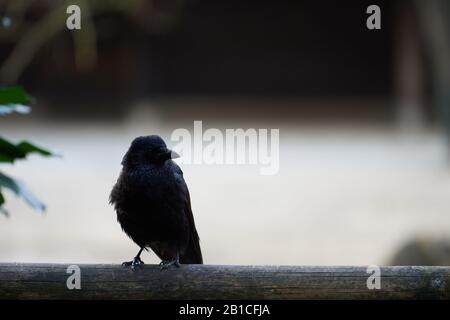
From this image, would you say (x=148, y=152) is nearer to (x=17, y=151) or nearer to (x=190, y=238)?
(x=190, y=238)

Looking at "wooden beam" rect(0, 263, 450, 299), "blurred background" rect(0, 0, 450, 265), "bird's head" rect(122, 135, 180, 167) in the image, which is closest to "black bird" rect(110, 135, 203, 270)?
"bird's head" rect(122, 135, 180, 167)

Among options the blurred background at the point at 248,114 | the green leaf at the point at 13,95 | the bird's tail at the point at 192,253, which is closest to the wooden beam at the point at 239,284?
the green leaf at the point at 13,95

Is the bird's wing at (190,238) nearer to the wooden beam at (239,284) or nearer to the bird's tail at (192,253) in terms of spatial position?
the bird's tail at (192,253)

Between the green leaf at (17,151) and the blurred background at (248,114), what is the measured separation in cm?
497

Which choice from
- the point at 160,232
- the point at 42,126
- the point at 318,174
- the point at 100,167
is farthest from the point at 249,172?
the point at 160,232

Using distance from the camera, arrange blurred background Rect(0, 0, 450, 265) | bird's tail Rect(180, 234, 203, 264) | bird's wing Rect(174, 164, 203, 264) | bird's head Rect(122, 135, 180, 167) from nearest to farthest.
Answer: bird's head Rect(122, 135, 180, 167) < bird's wing Rect(174, 164, 203, 264) < bird's tail Rect(180, 234, 203, 264) < blurred background Rect(0, 0, 450, 265)

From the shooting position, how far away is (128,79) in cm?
1445

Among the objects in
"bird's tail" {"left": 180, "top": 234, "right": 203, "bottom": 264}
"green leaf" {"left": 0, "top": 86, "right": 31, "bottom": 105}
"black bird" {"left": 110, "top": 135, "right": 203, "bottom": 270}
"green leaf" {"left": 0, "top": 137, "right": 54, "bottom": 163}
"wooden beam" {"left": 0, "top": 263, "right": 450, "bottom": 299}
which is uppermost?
"green leaf" {"left": 0, "top": 86, "right": 31, "bottom": 105}

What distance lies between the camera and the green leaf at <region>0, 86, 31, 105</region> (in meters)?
2.77

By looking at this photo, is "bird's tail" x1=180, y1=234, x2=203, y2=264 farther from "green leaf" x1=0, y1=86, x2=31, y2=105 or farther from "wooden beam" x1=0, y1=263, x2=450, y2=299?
"green leaf" x1=0, y1=86, x2=31, y2=105

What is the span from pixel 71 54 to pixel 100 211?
450 centimetres

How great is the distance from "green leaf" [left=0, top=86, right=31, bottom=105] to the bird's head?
1.65 ft

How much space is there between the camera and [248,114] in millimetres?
15219

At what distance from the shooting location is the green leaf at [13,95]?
277cm
